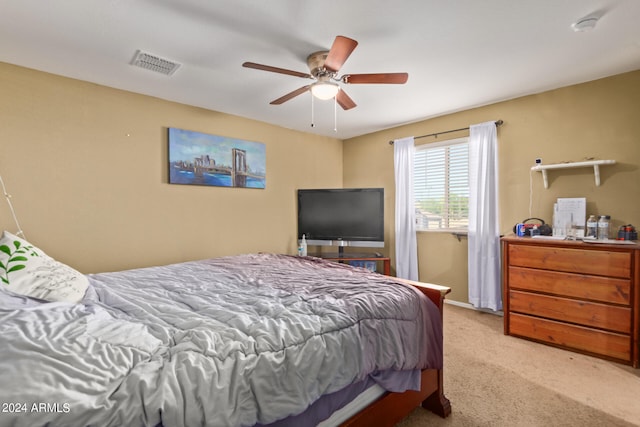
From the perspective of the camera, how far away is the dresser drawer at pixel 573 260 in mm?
2375

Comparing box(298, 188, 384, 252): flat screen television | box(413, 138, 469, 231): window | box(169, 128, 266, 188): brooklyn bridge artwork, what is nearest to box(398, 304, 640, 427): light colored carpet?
box(413, 138, 469, 231): window

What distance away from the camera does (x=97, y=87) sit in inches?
110

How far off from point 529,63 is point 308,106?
6.93 feet

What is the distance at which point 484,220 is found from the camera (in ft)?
11.3

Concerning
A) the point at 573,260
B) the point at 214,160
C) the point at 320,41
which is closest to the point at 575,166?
the point at 573,260

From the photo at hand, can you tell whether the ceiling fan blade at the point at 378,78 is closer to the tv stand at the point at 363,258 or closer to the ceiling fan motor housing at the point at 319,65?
the ceiling fan motor housing at the point at 319,65

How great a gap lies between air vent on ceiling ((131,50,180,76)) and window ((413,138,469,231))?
3129 mm

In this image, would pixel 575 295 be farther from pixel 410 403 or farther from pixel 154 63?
pixel 154 63

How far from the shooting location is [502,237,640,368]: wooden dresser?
2.35 meters

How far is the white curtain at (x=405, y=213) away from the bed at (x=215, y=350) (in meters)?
2.24

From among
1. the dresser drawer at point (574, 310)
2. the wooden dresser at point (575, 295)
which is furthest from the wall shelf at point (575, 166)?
the dresser drawer at point (574, 310)

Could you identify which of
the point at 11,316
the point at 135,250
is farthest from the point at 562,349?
the point at 135,250

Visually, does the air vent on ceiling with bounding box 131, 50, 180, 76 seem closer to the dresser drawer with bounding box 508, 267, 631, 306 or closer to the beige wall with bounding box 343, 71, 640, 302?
the beige wall with bounding box 343, 71, 640, 302

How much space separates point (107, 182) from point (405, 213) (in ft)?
11.6
